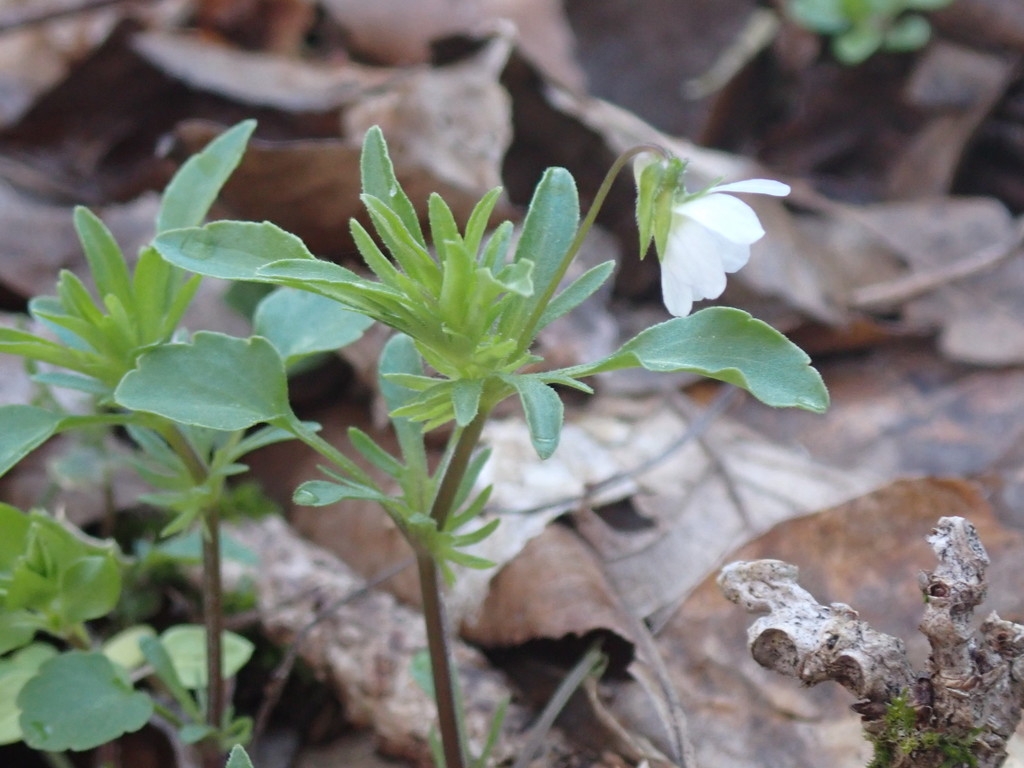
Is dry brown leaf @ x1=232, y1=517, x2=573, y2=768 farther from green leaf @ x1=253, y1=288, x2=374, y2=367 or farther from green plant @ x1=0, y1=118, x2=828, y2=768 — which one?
green leaf @ x1=253, y1=288, x2=374, y2=367

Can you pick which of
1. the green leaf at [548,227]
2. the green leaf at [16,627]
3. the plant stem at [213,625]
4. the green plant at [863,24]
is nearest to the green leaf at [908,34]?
the green plant at [863,24]

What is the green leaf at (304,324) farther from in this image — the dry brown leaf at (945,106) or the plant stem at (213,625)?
the dry brown leaf at (945,106)

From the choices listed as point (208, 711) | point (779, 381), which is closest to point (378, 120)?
point (208, 711)

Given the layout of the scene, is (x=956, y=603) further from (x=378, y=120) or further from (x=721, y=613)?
(x=378, y=120)

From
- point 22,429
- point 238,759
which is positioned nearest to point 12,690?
point 22,429

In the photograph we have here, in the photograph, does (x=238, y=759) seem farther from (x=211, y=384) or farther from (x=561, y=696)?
(x=561, y=696)
